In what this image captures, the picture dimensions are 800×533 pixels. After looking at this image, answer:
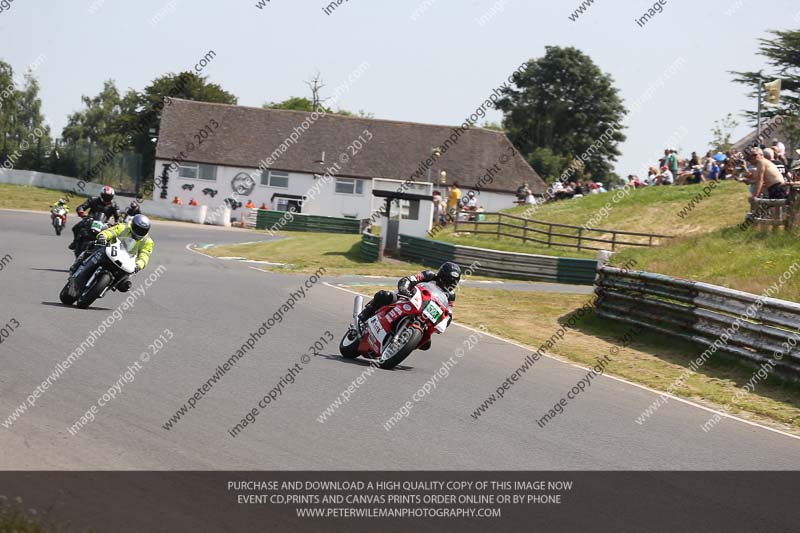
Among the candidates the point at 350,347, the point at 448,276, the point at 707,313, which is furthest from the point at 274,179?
the point at 448,276

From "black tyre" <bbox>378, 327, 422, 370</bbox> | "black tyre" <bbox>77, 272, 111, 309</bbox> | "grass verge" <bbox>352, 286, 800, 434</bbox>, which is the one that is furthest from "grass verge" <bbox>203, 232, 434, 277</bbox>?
"black tyre" <bbox>378, 327, 422, 370</bbox>

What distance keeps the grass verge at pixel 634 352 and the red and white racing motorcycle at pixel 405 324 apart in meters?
1.43

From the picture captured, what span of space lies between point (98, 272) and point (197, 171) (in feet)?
171

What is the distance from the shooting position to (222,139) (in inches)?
2638

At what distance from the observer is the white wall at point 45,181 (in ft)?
199

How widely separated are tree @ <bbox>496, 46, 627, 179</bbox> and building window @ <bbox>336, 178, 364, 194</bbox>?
23128mm

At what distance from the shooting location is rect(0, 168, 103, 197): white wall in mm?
60531

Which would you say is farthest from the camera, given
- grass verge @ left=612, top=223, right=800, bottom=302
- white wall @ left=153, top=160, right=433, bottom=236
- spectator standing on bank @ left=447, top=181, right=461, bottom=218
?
white wall @ left=153, top=160, right=433, bottom=236

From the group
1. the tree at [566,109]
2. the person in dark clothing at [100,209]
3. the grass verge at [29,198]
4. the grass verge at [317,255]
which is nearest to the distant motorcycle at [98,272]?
the person in dark clothing at [100,209]

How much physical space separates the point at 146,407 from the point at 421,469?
2582 mm

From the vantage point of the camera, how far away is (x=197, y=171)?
65500 mm

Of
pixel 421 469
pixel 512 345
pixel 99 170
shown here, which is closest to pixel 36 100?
pixel 99 170

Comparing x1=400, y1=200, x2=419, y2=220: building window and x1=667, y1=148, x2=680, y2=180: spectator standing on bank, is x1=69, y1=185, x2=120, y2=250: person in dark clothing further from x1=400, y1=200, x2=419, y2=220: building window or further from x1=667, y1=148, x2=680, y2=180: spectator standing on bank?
x1=667, y1=148, x2=680, y2=180: spectator standing on bank

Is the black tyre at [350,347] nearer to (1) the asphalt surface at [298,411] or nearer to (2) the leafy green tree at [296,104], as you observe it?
(1) the asphalt surface at [298,411]
